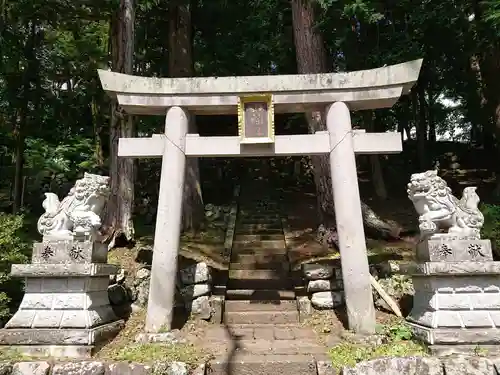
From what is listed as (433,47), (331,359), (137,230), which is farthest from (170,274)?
(433,47)

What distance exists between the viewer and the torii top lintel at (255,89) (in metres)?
6.39

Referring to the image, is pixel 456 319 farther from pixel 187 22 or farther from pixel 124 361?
pixel 187 22

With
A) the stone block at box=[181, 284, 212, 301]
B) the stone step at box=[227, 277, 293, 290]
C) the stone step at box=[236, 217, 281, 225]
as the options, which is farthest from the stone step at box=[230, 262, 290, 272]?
the stone step at box=[236, 217, 281, 225]

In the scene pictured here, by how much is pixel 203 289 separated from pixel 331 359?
9.31 feet

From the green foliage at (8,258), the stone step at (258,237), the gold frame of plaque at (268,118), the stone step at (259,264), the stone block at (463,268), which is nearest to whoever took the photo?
the stone block at (463,268)

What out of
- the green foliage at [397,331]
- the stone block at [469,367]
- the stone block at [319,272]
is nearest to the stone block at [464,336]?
the stone block at [469,367]

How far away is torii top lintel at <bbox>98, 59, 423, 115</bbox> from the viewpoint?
21.0ft

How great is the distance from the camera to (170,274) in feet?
20.0

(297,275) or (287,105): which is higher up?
(287,105)

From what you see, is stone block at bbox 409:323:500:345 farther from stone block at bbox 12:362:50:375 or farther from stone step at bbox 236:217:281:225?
stone step at bbox 236:217:281:225

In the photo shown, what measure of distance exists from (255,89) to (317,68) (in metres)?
3.74

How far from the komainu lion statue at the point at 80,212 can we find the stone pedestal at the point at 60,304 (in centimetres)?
15

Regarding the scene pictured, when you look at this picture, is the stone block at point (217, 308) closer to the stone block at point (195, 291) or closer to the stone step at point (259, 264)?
the stone block at point (195, 291)

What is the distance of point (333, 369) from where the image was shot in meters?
4.82
